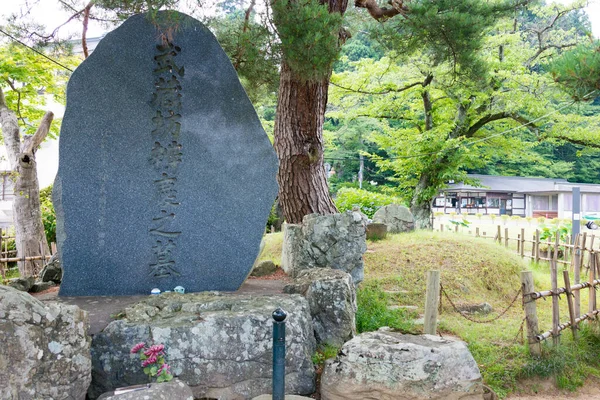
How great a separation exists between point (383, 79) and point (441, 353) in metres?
12.5

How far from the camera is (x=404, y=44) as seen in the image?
7.78 m

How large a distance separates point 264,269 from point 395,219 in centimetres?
624

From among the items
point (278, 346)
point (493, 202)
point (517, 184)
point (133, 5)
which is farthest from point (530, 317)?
point (493, 202)

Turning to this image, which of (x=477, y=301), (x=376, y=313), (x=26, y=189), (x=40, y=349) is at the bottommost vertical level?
(x=477, y=301)

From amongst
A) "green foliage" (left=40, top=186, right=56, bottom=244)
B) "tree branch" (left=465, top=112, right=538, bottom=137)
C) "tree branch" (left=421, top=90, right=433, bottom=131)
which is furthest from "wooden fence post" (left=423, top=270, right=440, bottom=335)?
"tree branch" (left=421, top=90, right=433, bottom=131)

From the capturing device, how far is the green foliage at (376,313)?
18.8ft

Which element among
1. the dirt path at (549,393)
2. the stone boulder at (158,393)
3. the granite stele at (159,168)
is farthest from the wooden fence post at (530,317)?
the stone boulder at (158,393)

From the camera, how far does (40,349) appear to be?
8.94 feet

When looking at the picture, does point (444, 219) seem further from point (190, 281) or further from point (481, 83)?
point (190, 281)

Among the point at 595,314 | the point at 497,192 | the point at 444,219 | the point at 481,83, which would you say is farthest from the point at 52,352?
the point at 497,192

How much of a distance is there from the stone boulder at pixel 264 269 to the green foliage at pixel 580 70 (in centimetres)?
436

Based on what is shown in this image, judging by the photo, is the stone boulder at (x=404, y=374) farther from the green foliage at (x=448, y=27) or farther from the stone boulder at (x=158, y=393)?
the green foliage at (x=448, y=27)

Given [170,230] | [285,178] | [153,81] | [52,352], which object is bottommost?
[52,352]

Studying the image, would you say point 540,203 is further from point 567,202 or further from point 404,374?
point 404,374
